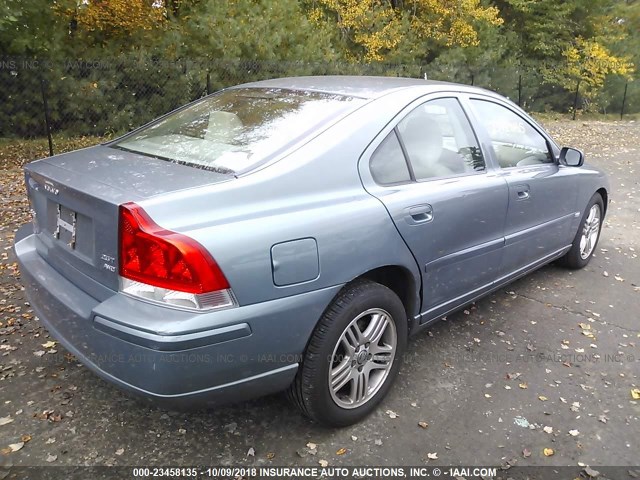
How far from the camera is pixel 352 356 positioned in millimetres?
2709

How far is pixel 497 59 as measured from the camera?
2130 cm

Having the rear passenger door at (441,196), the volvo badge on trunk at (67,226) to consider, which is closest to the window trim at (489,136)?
the rear passenger door at (441,196)

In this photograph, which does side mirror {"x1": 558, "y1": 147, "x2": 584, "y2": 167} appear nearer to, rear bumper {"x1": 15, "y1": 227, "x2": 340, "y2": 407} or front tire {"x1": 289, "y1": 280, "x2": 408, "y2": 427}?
front tire {"x1": 289, "y1": 280, "x2": 408, "y2": 427}

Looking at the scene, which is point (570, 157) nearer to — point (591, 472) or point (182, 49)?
point (591, 472)

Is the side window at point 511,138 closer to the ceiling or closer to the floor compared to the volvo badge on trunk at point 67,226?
closer to the ceiling

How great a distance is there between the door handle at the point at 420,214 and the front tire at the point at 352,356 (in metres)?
0.40

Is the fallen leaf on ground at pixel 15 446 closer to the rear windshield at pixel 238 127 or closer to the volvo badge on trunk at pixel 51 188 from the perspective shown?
the volvo badge on trunk at pixel 51 188

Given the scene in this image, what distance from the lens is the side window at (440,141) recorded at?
10.1 ft

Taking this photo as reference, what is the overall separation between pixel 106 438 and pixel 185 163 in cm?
137

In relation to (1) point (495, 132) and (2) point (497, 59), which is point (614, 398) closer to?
(1) point (495, 132)

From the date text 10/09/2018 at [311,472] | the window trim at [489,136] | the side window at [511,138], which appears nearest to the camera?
the date text 10/09/2018 at [311,472]

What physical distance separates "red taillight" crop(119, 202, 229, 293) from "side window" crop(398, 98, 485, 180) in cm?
142

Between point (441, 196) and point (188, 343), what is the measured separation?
1.68 m

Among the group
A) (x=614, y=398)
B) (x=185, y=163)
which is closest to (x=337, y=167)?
(x=185, y=163)
